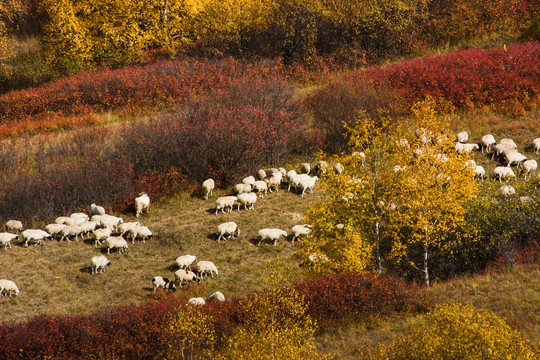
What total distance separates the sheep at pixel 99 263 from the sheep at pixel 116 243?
3.06 feet

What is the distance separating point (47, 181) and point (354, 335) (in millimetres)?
17801

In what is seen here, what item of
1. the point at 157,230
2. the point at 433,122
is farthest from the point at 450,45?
the point at 157,230

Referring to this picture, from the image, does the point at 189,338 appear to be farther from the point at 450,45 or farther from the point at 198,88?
the point at 450,45

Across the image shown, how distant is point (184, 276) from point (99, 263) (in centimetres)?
355

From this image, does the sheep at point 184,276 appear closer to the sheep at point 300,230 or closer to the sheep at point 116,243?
the sheep at point 116,243

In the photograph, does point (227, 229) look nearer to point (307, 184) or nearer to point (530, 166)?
point (307, 184)

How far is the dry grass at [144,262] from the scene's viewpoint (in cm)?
2052

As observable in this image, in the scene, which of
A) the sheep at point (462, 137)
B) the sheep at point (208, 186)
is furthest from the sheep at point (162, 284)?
the sheep at point (462, 137)

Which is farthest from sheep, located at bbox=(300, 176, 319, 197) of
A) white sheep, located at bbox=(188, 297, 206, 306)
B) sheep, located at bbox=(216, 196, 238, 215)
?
white sheep, located at bbox=(188, 297, 206, 306)

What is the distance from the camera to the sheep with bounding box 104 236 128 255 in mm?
23359

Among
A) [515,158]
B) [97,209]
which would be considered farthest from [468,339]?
[515,158]

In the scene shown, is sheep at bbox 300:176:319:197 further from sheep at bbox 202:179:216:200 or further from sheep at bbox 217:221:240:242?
sheep at bbox 217:221:240:242

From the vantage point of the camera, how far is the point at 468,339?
12.0 metres

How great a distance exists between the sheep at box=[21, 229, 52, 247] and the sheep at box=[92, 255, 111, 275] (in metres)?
3.20
